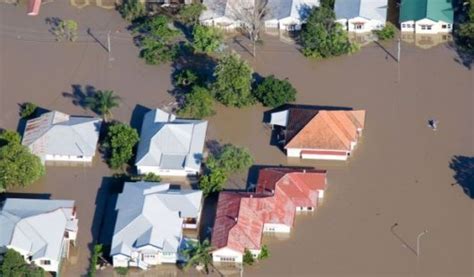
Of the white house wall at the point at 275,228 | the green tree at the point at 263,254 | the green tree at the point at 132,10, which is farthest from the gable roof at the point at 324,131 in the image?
the green tree at the point at 132,10

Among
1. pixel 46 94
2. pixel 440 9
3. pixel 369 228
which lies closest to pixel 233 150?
pixel 369 228

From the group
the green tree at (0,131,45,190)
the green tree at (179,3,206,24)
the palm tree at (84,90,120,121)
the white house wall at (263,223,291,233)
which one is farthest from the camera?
the green tree at (179,3,206,24)

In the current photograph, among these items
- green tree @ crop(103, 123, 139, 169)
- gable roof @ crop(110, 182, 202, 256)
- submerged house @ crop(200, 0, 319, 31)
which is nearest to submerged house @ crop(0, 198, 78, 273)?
Answer: gable roof @ crop(110, 182, 202, 256)

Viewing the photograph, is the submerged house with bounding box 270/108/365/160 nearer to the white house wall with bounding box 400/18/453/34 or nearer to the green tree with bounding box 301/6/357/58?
the green tree with bounding box 301/6/357/58

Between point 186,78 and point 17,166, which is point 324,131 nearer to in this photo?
point 186,78

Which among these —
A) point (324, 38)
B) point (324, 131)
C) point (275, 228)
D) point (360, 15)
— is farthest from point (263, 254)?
point (360, 15)

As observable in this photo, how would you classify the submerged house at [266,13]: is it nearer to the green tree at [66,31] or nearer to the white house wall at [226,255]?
the green tree at [66,31]
